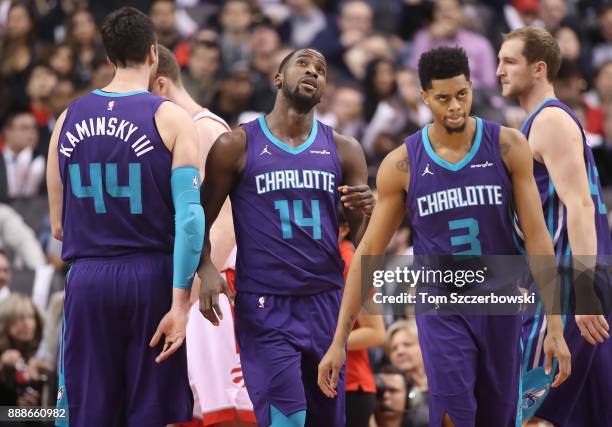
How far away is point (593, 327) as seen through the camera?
21.1 feet

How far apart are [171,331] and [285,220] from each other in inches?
36.9

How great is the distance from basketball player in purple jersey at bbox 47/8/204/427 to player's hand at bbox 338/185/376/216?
81cm

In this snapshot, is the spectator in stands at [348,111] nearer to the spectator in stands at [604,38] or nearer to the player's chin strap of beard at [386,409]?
the spectator in stands at [604,38]

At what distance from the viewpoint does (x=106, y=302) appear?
6.11 meters

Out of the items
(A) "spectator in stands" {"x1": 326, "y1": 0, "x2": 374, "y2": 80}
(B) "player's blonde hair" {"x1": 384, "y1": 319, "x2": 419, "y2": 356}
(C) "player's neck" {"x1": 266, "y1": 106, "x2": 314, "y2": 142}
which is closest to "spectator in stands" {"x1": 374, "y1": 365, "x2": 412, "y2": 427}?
(B) "player's blonde hair" {"x1": 384, "y1": 319, "x2": 419, "y2": 356}

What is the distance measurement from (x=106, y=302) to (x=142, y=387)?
0.48m

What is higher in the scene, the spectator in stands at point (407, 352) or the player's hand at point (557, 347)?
the spectator in stands at point (407, 352)

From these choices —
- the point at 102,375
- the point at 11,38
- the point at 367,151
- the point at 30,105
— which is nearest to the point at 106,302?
the point at 102,375

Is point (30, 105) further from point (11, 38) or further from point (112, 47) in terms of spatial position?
point (112, 47)

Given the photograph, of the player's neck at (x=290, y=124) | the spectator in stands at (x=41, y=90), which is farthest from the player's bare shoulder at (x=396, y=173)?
the spectator in stands at (x=41, y=90)

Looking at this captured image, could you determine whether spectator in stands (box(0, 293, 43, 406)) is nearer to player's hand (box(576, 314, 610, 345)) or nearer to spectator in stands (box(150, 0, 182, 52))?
player's hand (box(576, 314, 610, 345))

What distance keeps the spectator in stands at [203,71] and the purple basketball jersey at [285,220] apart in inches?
266

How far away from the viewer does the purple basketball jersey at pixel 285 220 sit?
6457mm

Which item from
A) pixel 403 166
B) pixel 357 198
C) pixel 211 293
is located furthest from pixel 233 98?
pixel 403 166
